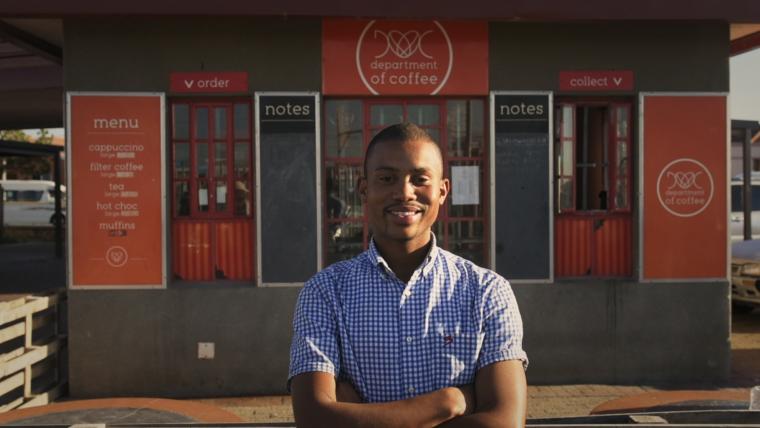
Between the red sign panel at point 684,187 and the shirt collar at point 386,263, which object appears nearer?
the shirt collar at point 386,263

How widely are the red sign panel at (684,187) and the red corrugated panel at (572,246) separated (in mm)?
561

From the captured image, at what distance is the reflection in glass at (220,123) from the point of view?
271 inches

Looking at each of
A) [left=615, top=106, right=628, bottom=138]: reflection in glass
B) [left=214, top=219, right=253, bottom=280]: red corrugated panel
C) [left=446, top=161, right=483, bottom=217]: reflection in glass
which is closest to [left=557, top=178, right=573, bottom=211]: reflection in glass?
[left=615, top=106, right=628, bottom=138]: reflection in glass

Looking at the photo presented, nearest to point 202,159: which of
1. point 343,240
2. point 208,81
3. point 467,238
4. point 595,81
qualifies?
point 208,81

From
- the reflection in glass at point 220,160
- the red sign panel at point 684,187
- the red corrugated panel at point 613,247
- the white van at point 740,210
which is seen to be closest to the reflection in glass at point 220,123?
the reflection in glass at point 220,160

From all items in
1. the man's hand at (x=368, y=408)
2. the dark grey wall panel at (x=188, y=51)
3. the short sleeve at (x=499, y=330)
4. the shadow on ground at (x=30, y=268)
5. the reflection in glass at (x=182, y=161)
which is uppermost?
the dark grey wall panel at (x=188, y=51)

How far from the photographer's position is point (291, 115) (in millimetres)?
6711

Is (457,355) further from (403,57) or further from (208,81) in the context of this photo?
(208,81)

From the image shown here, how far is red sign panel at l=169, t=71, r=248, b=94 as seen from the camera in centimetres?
669

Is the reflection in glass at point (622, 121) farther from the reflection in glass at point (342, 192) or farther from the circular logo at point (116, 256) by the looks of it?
the circular logo at point (116, 256)

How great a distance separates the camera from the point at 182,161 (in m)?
6.90

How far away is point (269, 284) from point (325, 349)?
15.6 ft

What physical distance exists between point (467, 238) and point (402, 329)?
505cm

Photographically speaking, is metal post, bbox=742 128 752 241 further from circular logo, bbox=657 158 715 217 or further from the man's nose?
the man's nose
